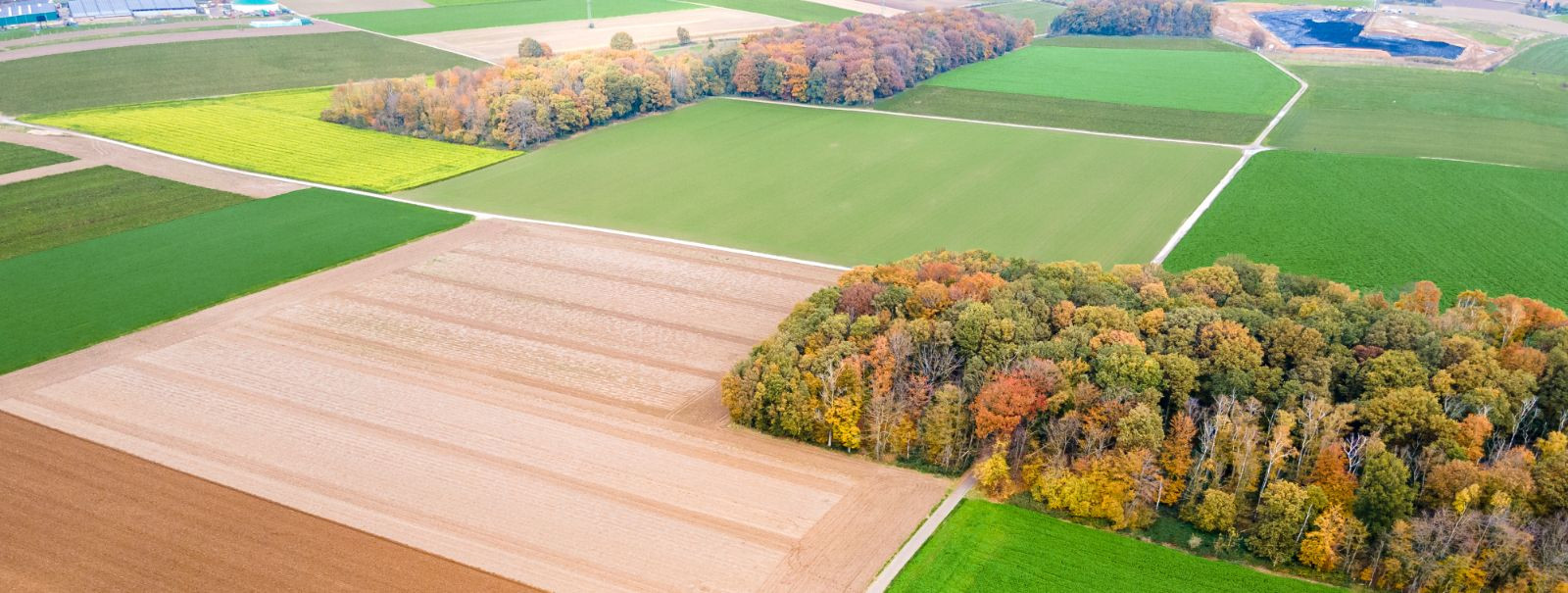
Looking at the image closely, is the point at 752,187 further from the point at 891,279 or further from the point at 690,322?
the point at 891,279

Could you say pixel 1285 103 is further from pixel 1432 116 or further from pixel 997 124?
pixel 997 124

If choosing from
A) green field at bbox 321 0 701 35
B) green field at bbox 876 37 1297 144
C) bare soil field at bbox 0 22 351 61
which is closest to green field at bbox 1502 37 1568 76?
green field at bbox 876 37 1297 144

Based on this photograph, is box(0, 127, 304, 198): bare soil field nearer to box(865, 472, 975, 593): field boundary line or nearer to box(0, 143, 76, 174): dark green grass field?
box(0, 143, 76, 174): dark green grass field

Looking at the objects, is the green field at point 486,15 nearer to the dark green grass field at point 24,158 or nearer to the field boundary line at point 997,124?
the field boundary line at point 997,124

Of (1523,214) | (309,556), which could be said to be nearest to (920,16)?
(1523,214)

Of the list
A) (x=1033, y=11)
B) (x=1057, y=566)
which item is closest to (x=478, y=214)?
(x=1057, y=566)

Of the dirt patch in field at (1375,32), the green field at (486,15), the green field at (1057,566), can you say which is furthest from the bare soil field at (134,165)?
the dirt patch in field at (1375,32)
